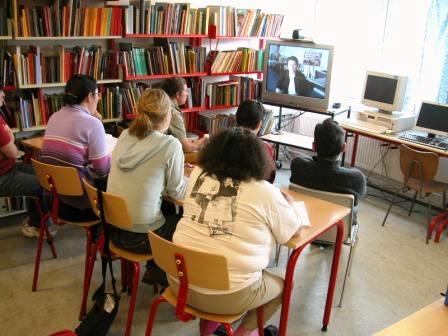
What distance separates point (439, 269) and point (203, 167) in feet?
7.42

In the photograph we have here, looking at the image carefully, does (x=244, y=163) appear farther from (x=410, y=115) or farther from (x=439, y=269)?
(x=410, y=115)

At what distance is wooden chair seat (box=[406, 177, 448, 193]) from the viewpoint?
3.73m

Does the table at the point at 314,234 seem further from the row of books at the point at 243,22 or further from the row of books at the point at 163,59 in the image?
the row of books at the point at 243,22

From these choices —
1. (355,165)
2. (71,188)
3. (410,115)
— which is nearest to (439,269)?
(410,115)

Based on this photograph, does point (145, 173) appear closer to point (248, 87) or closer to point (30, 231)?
point (30, 231)

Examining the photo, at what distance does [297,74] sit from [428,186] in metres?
1.80

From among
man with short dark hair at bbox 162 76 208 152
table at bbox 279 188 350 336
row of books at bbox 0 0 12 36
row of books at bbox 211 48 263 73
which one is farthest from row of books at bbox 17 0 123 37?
table at bbox 279 188 350 336

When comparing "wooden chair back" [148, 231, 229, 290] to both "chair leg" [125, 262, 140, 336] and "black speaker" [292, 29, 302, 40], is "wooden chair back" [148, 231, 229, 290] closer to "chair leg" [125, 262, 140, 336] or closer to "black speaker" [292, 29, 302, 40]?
"chair leg" [125, 262, 140, 336]

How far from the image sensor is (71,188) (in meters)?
2.54

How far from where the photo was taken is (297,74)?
15.8 feet

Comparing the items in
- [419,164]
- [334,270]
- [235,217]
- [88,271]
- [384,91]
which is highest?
[384,91]

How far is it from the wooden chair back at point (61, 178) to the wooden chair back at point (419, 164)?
8.50 ft

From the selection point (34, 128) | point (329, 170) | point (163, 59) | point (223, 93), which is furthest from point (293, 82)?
point (34, 128)

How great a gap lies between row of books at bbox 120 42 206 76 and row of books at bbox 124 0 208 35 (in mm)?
155
